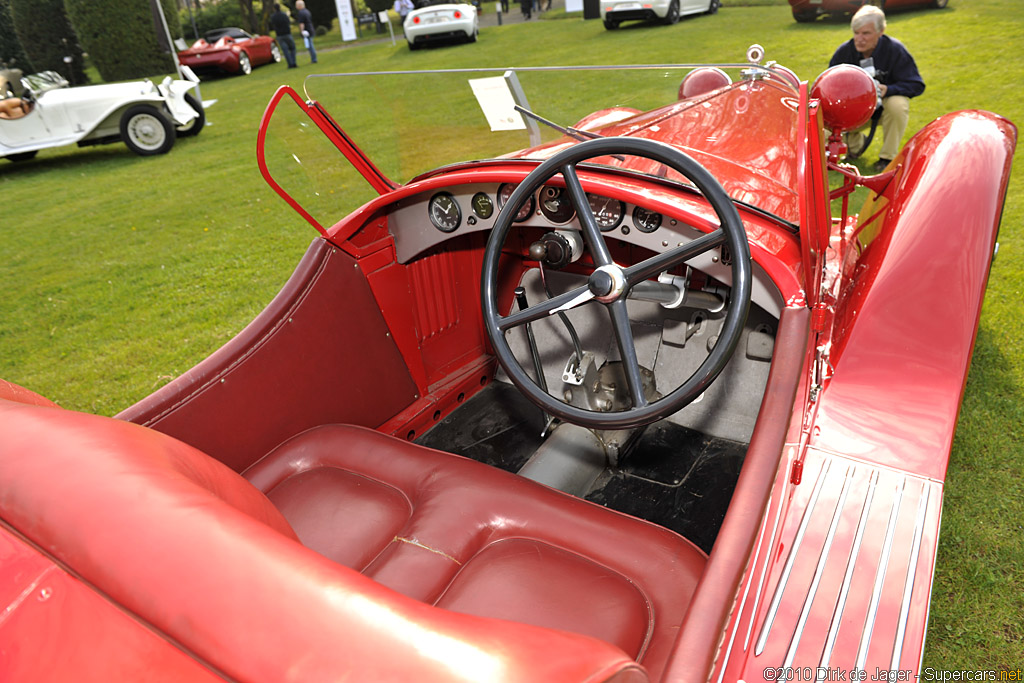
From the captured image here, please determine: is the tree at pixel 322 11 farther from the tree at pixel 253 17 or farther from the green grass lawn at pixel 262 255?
the green grass lawn at pixel 262 255

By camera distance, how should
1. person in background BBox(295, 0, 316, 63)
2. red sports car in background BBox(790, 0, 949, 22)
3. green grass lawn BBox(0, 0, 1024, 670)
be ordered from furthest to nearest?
person in background BBox(295, 0, 316, 63) → red sports car in background BBox(790, 0, 949, 22) → green grass lawn BBox(0, 0, 1024, 670)

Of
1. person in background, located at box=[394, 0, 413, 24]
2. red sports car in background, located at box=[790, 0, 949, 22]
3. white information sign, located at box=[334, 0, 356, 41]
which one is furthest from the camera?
white information sign, located at box=[334, 0, 356, 41]

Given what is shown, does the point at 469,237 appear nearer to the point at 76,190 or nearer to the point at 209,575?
the point at 209,575

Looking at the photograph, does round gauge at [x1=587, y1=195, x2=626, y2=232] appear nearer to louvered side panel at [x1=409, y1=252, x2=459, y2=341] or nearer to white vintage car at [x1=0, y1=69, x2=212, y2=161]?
louvered side panel at [x1=409, y1=252, x2=459, y2=341]

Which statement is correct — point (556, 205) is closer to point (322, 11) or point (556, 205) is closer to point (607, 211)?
point (607, 211)

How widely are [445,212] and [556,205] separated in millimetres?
471

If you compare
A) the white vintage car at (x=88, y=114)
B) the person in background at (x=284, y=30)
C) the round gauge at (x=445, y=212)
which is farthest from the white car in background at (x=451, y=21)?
the person in background at (x=284, y=30)

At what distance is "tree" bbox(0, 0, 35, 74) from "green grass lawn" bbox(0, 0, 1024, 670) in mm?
9737

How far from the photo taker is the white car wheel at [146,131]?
8.20m

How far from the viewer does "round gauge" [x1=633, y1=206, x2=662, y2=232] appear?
168 cm

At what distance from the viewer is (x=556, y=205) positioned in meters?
1.84

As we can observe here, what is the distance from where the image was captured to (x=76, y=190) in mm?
7574


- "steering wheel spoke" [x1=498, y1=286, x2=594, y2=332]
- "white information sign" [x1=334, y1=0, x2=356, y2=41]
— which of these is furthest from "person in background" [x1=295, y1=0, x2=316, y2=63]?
"steering wheel spoke" [x1=498, y1=286, x2=594, y2=332]

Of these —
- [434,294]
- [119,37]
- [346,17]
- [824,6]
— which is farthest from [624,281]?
[119,37]
